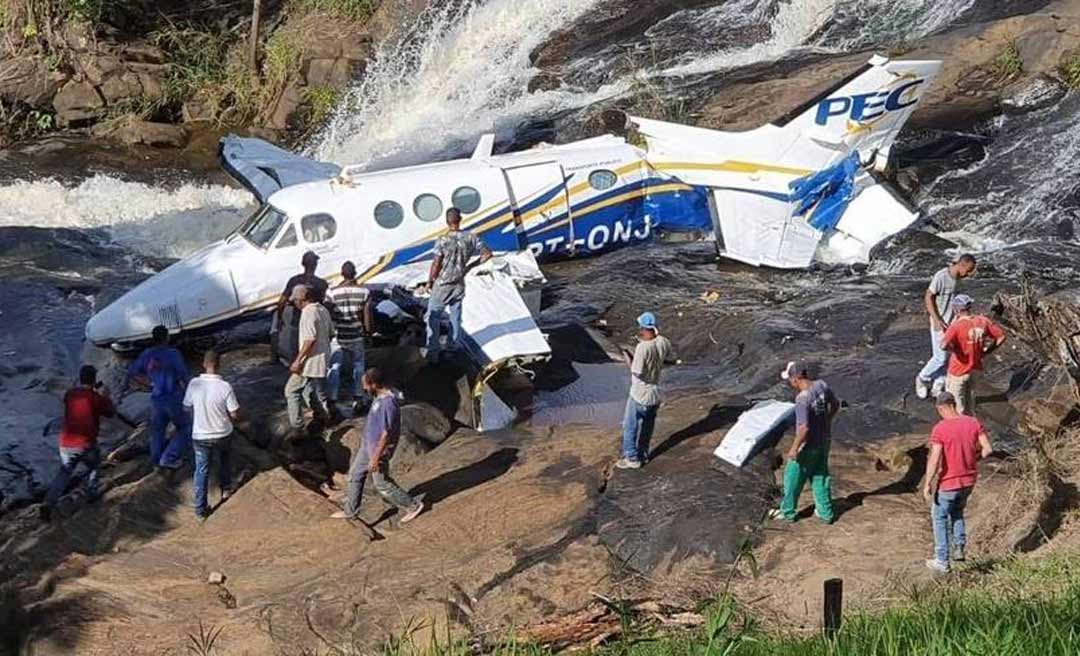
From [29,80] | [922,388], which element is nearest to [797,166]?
[922,388]

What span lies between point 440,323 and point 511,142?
915 centimetres

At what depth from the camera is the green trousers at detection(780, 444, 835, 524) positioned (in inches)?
479

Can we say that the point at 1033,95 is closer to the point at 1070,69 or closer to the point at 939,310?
the point at 1070,69

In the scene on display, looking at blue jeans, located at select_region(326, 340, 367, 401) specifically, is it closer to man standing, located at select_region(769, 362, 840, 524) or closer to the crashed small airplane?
the crashed small airplane

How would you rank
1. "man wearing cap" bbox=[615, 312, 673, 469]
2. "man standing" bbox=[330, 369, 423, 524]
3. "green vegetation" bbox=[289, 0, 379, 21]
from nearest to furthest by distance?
A: "man standing" bbox=[330, 369, 423, 524] < "man wearing cap" bbox=[615, 312, 673, 469] < "green vegetation" bbox=[289, 0, 379, 21]

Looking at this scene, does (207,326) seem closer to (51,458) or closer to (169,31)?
(51,458)

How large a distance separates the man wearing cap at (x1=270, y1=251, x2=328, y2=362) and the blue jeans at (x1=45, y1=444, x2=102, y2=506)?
257 centimetres

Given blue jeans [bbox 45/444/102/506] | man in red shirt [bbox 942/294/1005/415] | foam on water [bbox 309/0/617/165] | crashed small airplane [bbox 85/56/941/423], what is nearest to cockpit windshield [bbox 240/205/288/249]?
crashed small airplane [bbox 85/56/941/423]

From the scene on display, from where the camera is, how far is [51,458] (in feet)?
51.1

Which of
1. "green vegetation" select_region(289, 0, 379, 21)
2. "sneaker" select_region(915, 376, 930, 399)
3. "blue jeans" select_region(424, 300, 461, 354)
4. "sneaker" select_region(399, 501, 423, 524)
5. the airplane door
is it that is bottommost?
"sneaker" select_region(399, 501, 423, 524)

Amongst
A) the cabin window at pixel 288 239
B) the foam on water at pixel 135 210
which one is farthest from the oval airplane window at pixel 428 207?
the foam on water at pixel 135 210

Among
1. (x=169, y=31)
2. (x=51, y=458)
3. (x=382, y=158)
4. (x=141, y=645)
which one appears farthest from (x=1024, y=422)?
(x=169, y=31)

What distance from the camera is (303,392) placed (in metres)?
14.6

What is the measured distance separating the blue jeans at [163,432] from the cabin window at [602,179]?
7.68m
